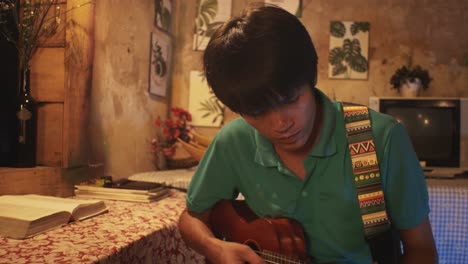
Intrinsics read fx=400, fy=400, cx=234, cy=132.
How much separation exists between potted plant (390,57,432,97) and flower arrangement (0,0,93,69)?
2742 millimetres

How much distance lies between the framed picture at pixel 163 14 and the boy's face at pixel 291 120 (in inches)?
90.9

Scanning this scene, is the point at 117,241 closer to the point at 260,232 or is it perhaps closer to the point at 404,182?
the point at 260,232

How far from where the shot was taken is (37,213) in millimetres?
1342

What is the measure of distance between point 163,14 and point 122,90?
100 centimetres

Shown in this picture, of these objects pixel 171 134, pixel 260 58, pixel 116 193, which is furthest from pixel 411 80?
pixel 260 58

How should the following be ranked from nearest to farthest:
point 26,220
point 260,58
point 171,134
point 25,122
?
point 260,58, point 26,220, point 25,122, point 171,134

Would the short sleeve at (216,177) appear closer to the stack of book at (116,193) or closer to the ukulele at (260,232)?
the ukulele at (260,232)

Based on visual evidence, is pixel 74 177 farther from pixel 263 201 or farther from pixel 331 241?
pixel 331 241

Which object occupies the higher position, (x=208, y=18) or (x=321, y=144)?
(x=208, y=18)

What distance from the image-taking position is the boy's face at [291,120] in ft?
3.26

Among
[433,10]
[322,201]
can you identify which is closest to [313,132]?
[322,201]

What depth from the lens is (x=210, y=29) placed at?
3785mm

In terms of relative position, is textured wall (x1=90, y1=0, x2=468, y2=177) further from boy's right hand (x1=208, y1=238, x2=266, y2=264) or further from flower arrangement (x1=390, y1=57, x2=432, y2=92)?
boy's right hand (x1=208, y1=238, x2=266, y2=264)

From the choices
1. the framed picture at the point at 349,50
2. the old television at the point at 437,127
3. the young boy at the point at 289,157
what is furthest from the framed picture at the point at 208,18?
the young boy at the point at 289,157
